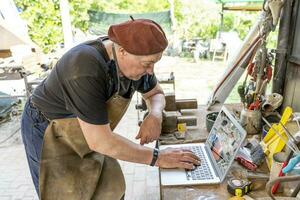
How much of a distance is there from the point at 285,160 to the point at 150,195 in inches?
52.6

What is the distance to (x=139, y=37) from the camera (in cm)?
81

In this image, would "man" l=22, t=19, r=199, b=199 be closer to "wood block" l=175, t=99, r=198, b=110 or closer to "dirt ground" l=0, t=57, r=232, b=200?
"wood block" l=175, t=99, r=198, b=110

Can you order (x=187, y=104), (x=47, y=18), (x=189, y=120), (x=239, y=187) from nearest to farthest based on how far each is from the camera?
(x=239, y=187), (x=189, y=120), (x=187, y=104), (x=47, y=18)

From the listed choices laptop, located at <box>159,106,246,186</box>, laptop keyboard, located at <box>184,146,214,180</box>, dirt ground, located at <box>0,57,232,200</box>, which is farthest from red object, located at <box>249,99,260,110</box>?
dirt ground, located at <box>0,57,232,200</box>

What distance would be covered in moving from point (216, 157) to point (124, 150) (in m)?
0.37

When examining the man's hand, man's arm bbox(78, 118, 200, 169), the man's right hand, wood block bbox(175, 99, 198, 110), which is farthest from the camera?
wood block bbox(175, 99, 198, 110)

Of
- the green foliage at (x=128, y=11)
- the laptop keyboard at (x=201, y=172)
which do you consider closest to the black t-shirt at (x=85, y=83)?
the laptop keyboard at (x=201, y=172)

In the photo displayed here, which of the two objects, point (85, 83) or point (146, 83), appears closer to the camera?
point (85, 83)

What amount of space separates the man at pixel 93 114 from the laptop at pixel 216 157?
35 mm

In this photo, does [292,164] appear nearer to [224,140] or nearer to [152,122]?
[224,140]

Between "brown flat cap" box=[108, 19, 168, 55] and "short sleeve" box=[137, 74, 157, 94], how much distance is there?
328mm

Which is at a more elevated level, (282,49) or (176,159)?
(282,49)

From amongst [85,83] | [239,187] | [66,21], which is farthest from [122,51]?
[66,21]

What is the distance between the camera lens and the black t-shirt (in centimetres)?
82
